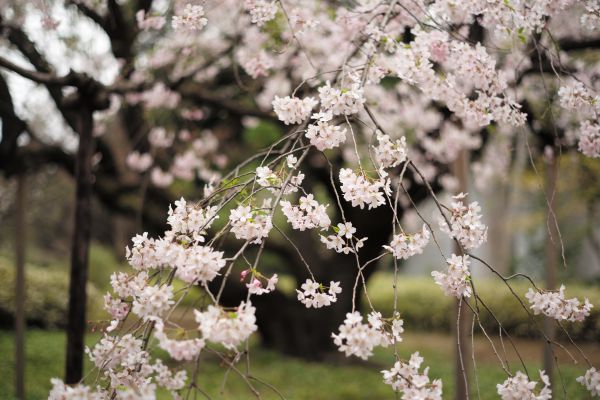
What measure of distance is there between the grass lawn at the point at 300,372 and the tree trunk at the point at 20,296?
0.14m

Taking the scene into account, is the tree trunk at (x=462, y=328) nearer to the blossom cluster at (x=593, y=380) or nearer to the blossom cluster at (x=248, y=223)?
the blossom cluster at (x=593, y=380)

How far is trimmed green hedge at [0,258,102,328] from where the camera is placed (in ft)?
24.5

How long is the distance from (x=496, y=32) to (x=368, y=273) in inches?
170

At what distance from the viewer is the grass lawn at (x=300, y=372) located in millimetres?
4426

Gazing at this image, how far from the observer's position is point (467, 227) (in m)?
1.87

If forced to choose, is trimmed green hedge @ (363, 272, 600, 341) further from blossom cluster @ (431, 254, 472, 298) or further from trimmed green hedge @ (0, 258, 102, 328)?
blossom cluster @ (431, 254, 472, 298)

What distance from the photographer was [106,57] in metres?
6.30

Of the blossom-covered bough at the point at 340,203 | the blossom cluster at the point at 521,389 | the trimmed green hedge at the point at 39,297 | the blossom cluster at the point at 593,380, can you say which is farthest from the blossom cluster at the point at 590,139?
the trimmed green hedge at the point at 39,297

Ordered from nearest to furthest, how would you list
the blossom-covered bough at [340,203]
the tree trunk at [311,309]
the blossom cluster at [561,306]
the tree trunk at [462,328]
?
the blossom-covered bough at [340,203] → the blossom cluster at [561,306] → the tree trunk at [462,328] → the tree trunk at [311,309]

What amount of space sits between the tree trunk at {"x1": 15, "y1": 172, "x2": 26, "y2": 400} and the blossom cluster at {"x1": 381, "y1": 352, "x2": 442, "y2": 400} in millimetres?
3260

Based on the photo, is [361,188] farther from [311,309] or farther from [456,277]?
[311,309]

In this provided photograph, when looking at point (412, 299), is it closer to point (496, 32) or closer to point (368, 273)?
point (368, 273)

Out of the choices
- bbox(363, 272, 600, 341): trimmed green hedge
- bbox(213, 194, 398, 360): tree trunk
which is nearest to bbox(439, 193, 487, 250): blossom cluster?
bbox(213, 194, 398, 360): tree trunk

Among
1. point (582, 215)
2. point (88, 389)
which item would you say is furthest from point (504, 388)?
point (582, 215)
